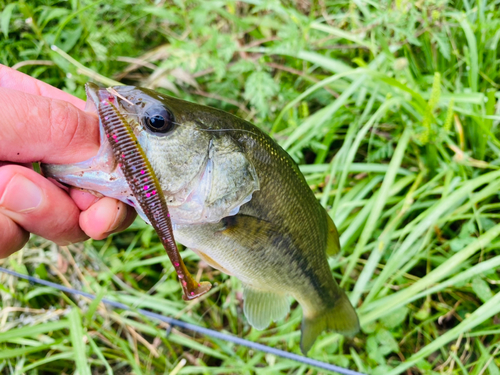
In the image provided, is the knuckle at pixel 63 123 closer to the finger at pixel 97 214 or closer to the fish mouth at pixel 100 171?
the fish mouth at pixel 100 171

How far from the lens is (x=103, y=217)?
3.77ft

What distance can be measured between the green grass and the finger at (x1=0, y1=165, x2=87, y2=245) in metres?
0.55

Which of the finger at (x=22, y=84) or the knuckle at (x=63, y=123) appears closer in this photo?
the knuckle at (x=63, y=123)

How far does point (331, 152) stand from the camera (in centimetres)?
239

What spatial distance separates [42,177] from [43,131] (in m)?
0.16

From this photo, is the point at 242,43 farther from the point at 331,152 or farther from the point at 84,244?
the point at 84,244

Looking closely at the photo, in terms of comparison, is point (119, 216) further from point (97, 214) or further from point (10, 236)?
point (10, 236)

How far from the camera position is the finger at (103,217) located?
1148 mm

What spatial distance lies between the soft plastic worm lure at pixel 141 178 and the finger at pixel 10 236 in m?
0.45

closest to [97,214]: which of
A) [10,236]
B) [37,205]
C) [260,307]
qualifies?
[37,205]

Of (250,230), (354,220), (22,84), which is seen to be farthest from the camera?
(354,220)

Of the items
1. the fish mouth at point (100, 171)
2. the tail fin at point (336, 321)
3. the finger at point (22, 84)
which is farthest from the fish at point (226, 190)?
the finger at point (22, 84)

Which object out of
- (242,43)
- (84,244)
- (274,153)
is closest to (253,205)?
(274,153)

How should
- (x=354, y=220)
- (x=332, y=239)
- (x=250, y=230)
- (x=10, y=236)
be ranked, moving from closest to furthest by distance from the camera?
(x=10, y=236) → (x=250, y=230) → (x=332, y=239) → (x=354, y=220)
